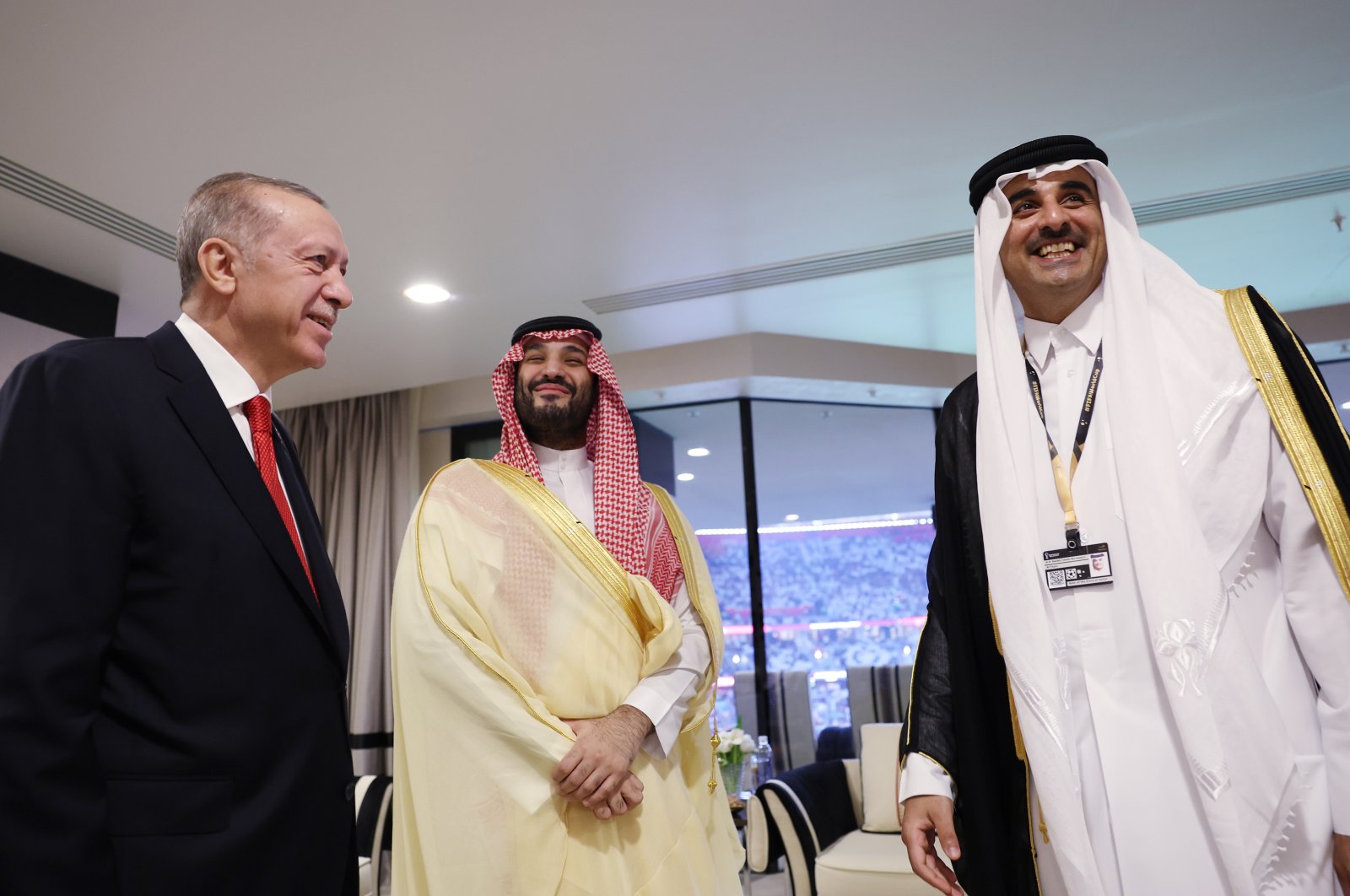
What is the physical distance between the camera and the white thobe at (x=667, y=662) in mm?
1835

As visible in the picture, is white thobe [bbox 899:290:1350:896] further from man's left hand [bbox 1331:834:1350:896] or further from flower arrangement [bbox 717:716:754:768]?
flower arrangement [bbox 717:716:754:768]

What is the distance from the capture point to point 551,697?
1812 mm

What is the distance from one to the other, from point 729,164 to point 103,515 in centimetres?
275

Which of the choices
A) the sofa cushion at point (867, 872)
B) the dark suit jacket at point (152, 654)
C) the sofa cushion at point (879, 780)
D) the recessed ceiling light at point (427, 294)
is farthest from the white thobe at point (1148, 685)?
the recessed ceiling light at point (427, 294)

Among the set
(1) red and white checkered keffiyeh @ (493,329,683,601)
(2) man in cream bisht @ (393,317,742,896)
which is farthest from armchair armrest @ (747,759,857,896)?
(1) red and white checkered keffiyeh @ (493,329,683,601)

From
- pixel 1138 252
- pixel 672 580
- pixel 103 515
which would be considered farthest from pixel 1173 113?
pixel 103 515

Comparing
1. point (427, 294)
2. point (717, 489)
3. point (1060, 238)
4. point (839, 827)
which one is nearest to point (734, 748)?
point (839, 827)

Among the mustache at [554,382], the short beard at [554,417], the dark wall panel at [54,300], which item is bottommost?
the short beard at [554,417]

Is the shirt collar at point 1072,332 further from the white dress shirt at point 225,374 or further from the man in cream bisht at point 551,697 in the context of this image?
the white dress shirt at point 225,374

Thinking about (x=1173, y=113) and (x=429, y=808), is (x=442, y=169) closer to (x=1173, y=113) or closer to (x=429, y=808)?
(x=429, y=808)

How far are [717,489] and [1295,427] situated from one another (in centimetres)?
458

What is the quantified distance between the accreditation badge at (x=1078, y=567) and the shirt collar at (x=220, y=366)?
1.20 meters

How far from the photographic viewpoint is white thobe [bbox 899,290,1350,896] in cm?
115

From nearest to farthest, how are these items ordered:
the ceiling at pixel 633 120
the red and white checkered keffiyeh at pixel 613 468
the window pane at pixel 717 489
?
the red and white checkered keffiyeh at pixel 613 468 < the ceiling at pixel 633 120 < the window pane at pixel 717 489
